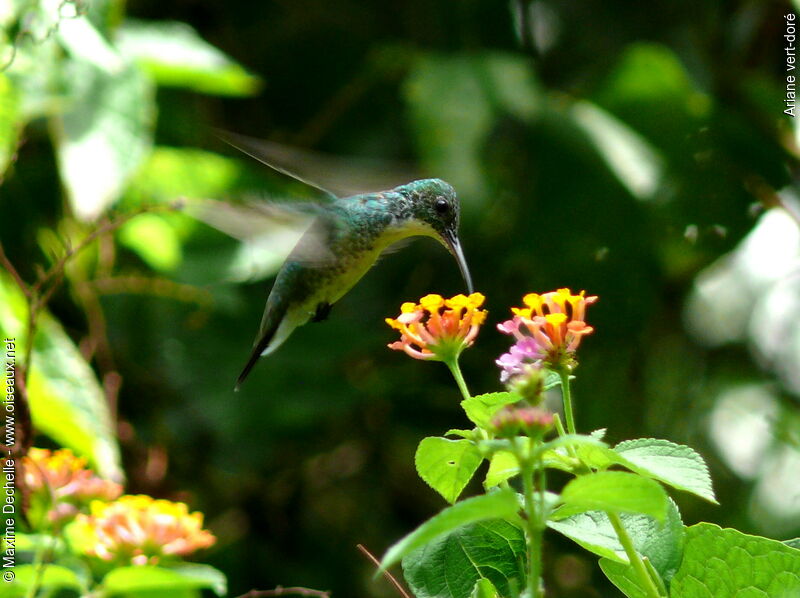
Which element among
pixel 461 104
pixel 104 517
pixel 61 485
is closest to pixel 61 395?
pixel 61 485

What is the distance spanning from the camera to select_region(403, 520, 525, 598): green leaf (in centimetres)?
101

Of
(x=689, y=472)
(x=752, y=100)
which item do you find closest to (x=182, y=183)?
(x=752, y=100)

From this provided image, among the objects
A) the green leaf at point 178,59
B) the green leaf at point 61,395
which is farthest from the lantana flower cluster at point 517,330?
the green leaf at point 178,59

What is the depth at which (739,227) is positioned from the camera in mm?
2678

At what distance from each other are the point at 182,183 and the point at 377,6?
1.07m

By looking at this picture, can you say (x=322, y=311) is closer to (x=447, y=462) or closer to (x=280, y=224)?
(x=280, y=224)

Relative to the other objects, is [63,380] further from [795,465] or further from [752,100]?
[752,100]

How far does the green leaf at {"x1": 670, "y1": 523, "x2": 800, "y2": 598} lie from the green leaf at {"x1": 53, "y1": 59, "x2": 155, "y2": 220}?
4.24ft

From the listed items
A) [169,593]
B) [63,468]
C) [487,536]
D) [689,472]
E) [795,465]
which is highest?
[689,472]

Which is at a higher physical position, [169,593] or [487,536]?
[487,536]

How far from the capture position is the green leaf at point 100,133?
6.54 feet

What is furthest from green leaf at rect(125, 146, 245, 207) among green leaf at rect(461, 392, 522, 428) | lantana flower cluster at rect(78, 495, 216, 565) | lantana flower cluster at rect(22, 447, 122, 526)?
green leaf at rect(461, 392, 522, 428)

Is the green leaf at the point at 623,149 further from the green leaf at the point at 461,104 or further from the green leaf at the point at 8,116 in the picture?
the green leaf at the point at 8,116

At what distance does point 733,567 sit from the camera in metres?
0.98
